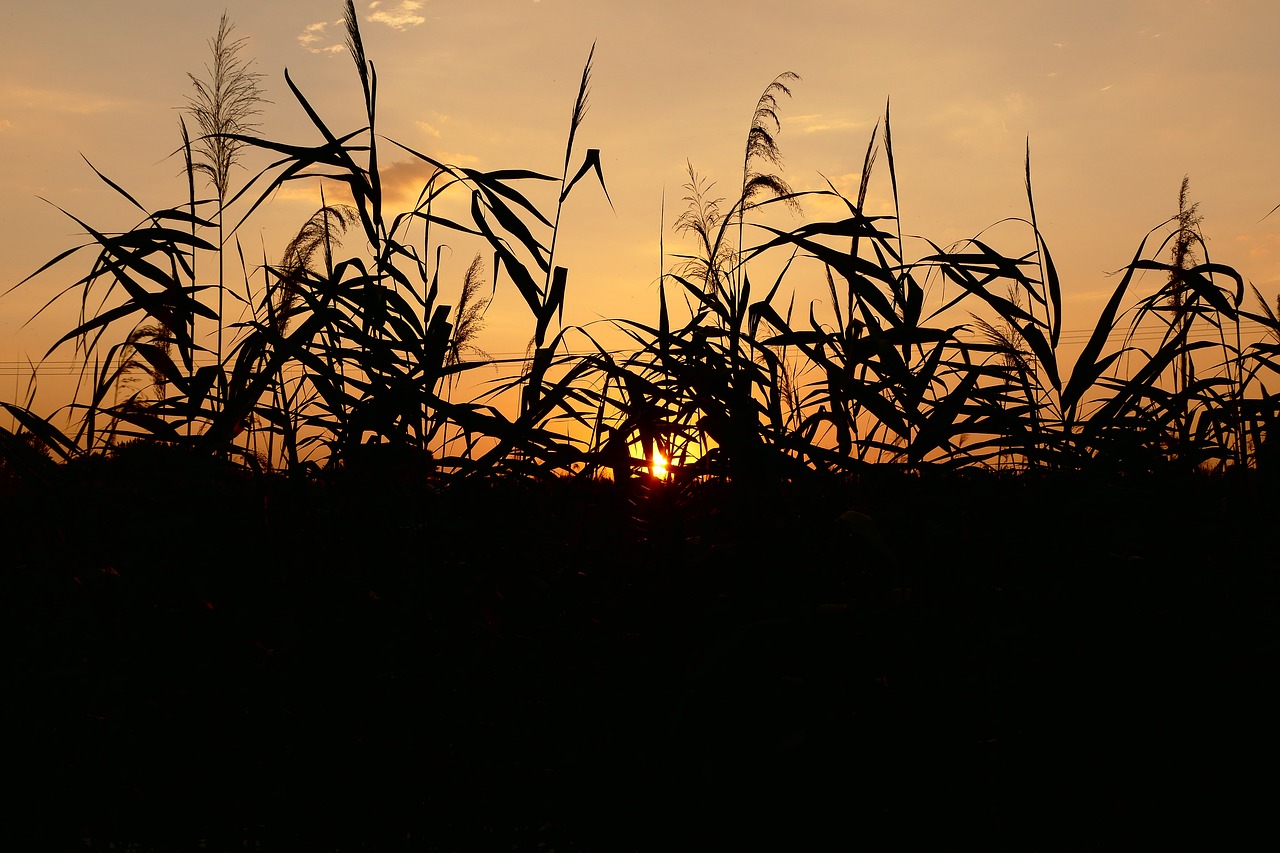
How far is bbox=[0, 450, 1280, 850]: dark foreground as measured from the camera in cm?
208

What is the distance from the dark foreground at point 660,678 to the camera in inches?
82.0

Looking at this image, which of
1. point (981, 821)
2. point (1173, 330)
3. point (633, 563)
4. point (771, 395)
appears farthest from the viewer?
point (1173, 330)

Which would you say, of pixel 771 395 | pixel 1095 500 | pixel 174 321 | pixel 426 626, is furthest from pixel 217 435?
pixel 1095 500

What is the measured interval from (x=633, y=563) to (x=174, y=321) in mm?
1597

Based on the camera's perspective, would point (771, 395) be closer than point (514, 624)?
No

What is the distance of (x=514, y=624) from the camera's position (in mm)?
2477

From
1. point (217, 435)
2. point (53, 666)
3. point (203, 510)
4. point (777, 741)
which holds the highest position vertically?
point (217, 435)

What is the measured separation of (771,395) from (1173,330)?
145 cm

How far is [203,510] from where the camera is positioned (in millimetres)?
2646

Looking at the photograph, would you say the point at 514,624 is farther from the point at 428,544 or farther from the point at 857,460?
the point at 857,460

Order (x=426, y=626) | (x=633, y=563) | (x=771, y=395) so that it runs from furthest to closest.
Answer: (x=771, y=395) < (x=633, y=563) < (x=426, y=626)

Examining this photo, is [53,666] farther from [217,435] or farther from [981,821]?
[981,821]

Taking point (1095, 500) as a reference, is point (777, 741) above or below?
below

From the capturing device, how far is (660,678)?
7.49 feet
